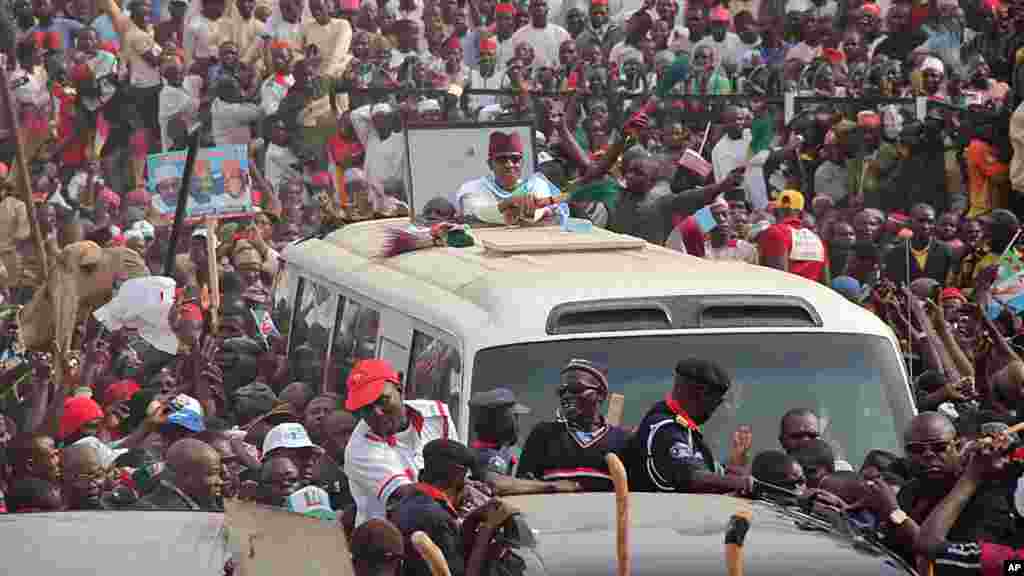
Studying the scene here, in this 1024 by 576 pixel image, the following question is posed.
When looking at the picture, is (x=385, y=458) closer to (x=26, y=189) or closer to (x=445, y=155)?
(x=445, y=155)

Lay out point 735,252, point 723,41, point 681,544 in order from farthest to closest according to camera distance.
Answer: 1. point 723,41
2. point 735,252
3. point 681,544

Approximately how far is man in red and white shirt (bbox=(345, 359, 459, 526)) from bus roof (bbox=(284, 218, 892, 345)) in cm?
60

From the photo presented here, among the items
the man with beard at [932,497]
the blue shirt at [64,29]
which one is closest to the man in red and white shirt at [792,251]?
the man with beard at [932,497]

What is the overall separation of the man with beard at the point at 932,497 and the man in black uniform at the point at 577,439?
3.09 ft

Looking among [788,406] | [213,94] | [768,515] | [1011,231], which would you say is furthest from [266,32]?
[768,515]

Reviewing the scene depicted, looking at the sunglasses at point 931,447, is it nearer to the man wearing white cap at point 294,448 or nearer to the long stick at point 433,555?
the long stick at point 433,555

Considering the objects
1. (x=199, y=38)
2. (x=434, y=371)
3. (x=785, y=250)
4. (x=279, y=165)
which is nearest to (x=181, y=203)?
(x=279, y=165)

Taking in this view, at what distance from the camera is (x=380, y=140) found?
19.0 meters

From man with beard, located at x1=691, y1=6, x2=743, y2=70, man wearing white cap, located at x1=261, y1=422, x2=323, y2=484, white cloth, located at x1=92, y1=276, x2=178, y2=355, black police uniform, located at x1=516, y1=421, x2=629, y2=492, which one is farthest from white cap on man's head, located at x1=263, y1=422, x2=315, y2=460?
man with beard, located at x1=691, y1=6, x2=743, y2=70

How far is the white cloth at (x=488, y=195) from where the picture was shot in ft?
38.1

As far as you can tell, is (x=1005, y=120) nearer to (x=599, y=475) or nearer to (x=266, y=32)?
(x=266, y=32)

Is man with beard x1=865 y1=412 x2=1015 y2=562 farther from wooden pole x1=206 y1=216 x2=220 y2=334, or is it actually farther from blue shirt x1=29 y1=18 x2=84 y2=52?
blue shirt x1=29 y1=18 x2=84 y2=52

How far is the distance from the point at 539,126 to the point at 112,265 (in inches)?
212

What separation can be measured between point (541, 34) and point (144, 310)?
896 cm
